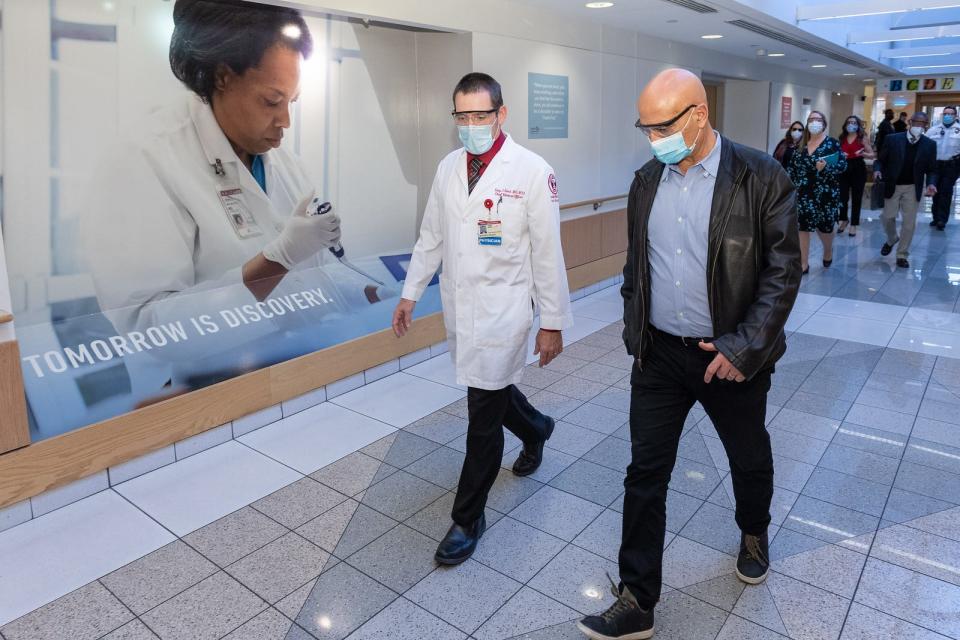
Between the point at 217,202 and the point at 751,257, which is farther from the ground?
the point at 217,202

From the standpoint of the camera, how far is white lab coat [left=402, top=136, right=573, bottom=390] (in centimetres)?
249

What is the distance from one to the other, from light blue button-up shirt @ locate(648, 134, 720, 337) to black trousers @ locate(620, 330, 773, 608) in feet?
0.24

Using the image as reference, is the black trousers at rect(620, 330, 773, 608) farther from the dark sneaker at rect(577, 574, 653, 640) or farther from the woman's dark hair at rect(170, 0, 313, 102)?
the woman's dark hair at rect(170, 0, 313, 102)

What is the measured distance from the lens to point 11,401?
278cm

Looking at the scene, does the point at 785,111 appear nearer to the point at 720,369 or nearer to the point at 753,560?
the point at 753,560

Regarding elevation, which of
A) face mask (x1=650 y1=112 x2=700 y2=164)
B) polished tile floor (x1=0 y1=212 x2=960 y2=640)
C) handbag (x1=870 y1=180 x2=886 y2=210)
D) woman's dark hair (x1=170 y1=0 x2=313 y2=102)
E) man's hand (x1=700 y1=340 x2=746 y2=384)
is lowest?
polished tile floor (x1=0 y1=212 x2=960 y2=640)

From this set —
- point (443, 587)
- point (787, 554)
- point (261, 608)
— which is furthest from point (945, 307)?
point (261, 608)

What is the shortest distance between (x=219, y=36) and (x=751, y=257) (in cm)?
306

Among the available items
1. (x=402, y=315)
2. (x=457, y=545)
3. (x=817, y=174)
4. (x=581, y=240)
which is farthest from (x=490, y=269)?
(x=817, y=174)

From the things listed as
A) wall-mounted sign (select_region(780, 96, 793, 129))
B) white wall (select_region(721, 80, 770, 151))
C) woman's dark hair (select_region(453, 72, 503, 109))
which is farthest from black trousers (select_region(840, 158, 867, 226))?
woman's dark hair (select_region(453, 72, 503, 109))

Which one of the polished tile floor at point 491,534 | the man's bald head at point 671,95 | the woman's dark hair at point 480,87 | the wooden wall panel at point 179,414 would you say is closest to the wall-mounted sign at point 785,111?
the polished tile floor at point 491,534

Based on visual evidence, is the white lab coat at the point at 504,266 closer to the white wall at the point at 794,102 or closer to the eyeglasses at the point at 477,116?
the eyeglasses at the point at 477,116

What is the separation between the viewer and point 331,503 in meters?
3.04

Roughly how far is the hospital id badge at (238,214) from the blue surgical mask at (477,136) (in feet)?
6.21
